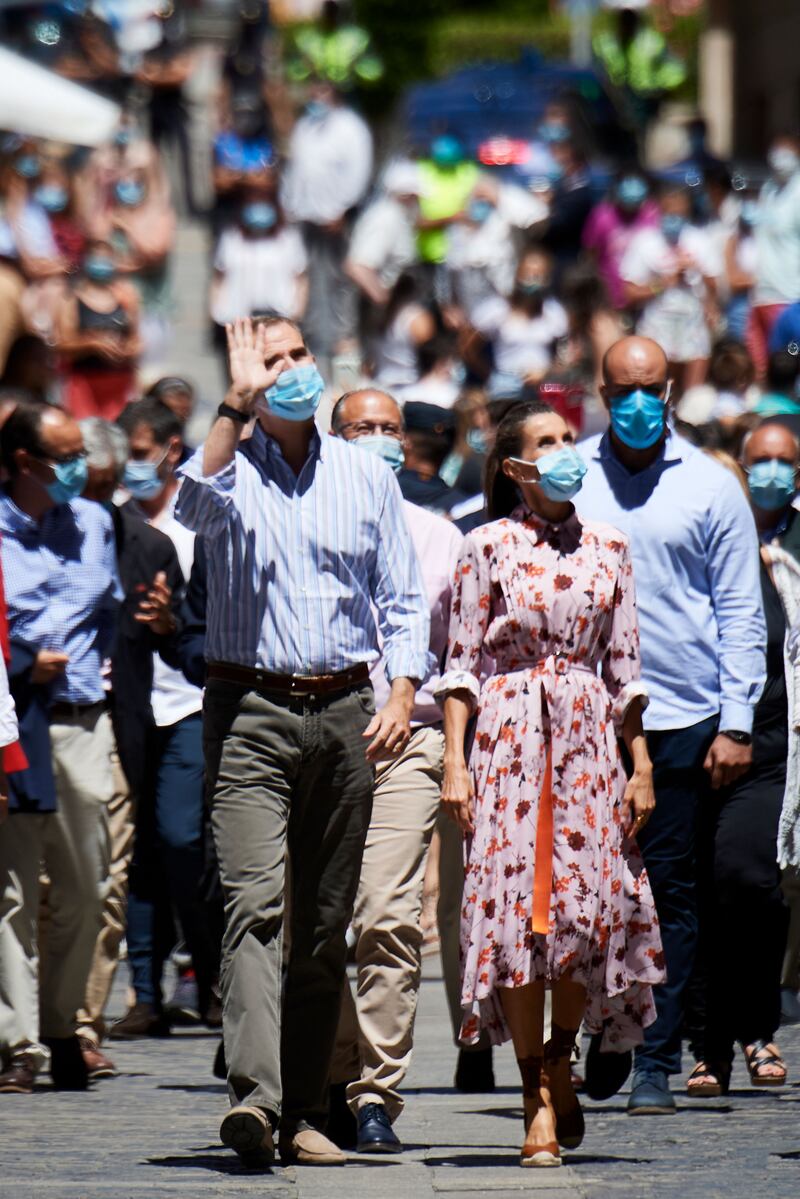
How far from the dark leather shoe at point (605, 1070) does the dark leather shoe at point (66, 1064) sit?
191 centimetres

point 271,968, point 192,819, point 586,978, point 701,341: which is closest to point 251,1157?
point 271,968

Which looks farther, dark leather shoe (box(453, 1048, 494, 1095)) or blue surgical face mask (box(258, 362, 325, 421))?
dark leather shoe (box(453, 1048, 494, 1095))

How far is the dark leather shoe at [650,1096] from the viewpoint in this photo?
9.45m

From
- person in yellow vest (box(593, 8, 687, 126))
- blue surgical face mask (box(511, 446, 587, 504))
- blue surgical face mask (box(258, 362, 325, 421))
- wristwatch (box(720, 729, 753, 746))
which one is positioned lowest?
wristwatch (box(720, 729, 753, 746))

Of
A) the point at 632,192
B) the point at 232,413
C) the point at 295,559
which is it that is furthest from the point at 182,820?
the point at 632,192

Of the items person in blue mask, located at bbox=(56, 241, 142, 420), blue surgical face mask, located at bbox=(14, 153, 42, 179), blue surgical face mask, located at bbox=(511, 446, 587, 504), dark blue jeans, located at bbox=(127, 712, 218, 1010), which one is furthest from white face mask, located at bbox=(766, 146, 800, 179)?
blue surgical face mask, located at bbox=(511, 446, 587, 504)

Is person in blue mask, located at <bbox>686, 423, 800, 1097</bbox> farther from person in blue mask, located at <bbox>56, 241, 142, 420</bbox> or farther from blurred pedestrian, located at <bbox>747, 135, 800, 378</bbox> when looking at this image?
blurred pedestrian, located at <bbox>747, 135, 800, 378</bbox>

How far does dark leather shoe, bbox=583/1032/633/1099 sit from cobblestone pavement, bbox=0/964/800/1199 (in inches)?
5.2

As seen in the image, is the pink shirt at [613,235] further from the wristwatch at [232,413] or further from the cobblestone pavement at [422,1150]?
the wristwatch at [232,413]

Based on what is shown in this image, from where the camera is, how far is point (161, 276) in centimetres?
2447

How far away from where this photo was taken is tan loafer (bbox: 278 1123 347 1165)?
834cm

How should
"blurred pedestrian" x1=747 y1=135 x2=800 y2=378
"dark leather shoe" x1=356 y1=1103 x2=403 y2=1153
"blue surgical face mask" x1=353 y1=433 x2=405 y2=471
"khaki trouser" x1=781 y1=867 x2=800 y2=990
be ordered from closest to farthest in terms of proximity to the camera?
1. "dark leather shoe" x1=356 y1=1103 x2=403 y2=1153
2. "blue surgical face mask" x1=353 y1=433 x2=405 y2=471
3. "khaki trouser" x1=781 y1=867 x2=800 y2=990
4. "blurred pedestrian" x1=747 y1=135 x2=800 y2=378

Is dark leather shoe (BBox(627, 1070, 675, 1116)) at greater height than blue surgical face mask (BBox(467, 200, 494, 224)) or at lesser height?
lesser

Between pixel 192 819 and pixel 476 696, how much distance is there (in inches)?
130
